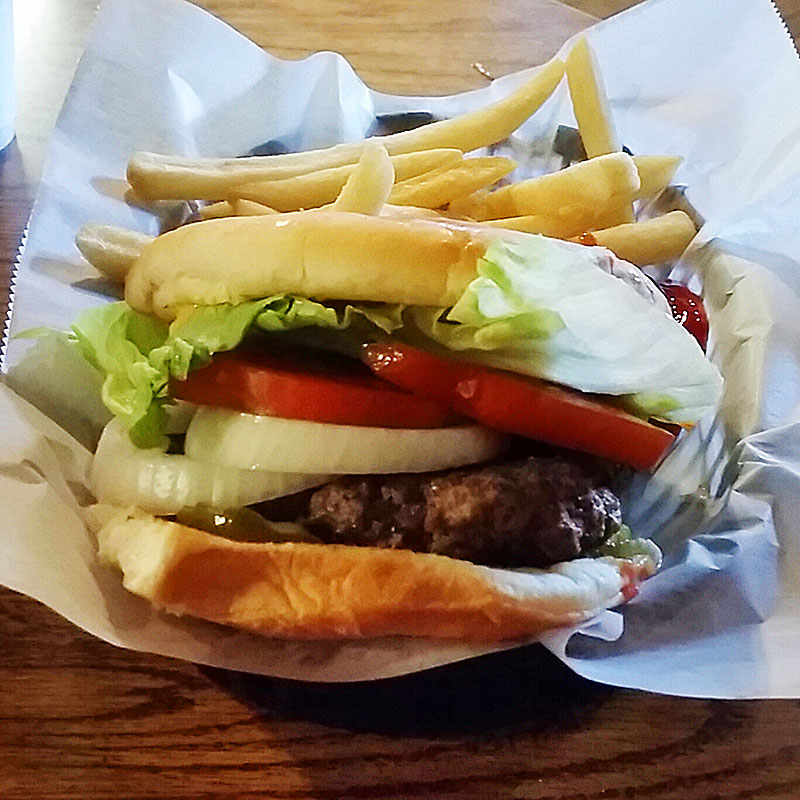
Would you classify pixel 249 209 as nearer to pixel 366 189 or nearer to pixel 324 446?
pixel 366 189

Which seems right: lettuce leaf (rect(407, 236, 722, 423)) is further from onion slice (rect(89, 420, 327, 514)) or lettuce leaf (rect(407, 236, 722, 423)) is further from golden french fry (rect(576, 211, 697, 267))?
golden french fry (rect(576, 211, 697, 267))

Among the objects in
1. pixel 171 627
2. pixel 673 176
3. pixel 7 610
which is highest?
pixel 673 176

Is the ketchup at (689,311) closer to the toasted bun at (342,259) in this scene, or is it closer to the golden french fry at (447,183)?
Answer: the golden french fry at (447,183)

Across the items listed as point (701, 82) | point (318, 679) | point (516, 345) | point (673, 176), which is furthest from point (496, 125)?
point (318, 679)

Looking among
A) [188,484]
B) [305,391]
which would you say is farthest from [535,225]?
[188,484]

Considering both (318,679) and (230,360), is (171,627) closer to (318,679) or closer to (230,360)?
(318,679)

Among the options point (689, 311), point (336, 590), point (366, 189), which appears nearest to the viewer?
point (336, 590)

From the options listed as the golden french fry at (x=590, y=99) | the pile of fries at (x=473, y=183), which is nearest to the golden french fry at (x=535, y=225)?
the pile of fries at (x=473, y=183)
